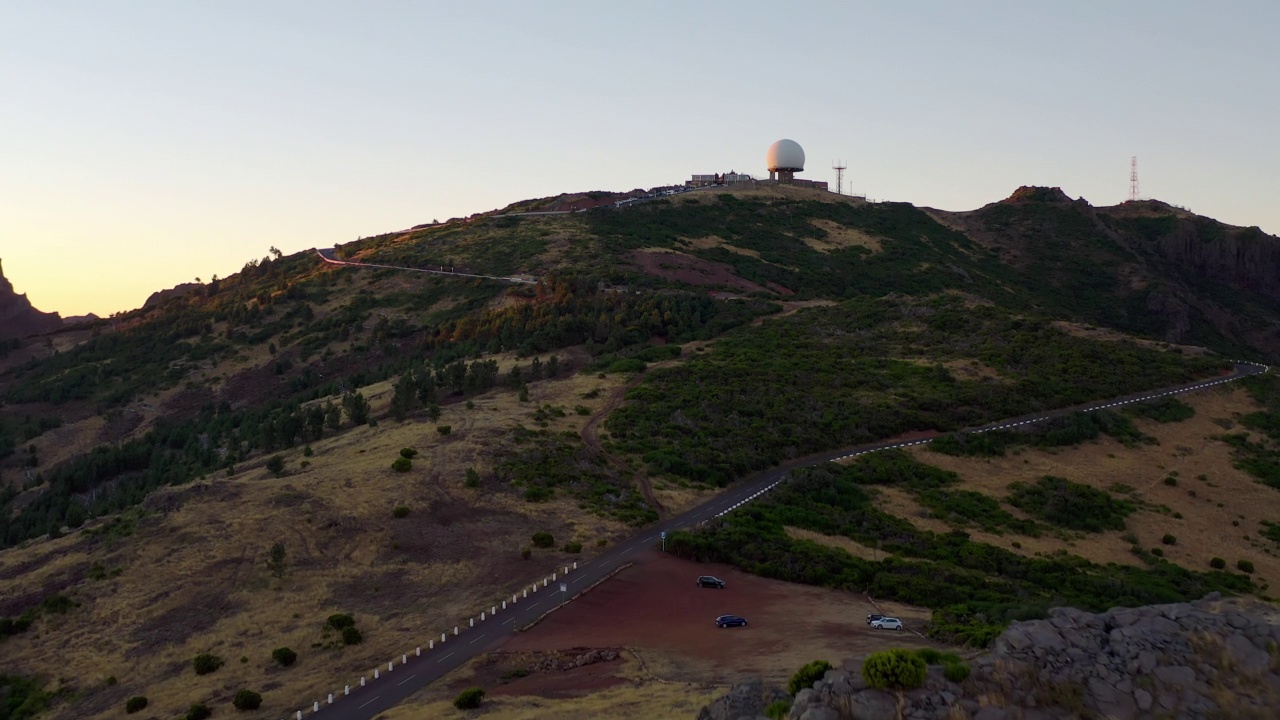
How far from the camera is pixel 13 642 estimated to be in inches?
1270

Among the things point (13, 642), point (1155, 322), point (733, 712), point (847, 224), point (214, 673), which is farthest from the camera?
Result: point (847, 224)

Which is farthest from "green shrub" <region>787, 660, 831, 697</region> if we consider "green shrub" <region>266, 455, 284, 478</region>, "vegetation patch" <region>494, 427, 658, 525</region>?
"green shrub" <region>266, 455, 284, 478</region>

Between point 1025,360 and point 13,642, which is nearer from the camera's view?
point 13,642

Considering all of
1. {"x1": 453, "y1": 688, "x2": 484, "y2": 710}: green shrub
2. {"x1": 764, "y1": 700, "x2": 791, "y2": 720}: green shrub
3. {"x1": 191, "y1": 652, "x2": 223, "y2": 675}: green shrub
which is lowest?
{"x1": 191, "y1": 652, "x2": 223, "y2": 675}: green shrub

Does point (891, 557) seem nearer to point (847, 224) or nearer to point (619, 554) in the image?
point (619, 554)

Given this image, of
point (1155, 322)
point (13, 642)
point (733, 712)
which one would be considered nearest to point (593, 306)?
point (13, 642)

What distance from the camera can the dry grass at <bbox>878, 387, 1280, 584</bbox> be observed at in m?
45.5

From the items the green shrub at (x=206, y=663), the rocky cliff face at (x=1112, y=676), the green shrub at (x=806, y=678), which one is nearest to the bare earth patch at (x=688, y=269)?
the green shrub at (x=206, y=663)

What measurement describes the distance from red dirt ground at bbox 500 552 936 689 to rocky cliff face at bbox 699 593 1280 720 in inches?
382

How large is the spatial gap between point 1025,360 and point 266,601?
60613 millimetres

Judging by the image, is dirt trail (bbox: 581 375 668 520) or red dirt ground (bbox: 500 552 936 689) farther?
dirt trail (bbox: 581 375 668 520)

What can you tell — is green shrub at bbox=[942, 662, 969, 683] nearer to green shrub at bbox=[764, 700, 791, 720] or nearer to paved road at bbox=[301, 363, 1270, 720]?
green shrub at bbox=[764, 700, 791, 720]

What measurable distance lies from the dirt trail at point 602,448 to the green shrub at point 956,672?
97.9ft

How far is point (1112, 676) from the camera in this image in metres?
15.1
